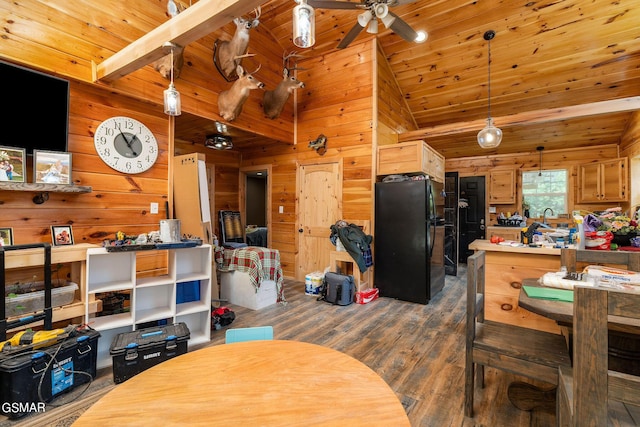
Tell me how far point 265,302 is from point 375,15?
345cm

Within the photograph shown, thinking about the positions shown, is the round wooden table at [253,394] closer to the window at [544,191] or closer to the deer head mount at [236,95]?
the deer head mount at [236,95]

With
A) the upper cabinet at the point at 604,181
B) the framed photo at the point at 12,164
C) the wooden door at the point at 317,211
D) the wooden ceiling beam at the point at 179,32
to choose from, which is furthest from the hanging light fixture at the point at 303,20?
the upper cabinet at the point at 604,181

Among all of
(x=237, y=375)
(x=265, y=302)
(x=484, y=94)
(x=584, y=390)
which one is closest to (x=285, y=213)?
(x=265, y=302)

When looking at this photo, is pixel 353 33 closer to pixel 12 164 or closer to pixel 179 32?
pixel 179 32

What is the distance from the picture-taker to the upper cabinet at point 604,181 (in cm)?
481

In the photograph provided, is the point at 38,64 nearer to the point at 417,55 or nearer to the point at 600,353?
the point at 600,353

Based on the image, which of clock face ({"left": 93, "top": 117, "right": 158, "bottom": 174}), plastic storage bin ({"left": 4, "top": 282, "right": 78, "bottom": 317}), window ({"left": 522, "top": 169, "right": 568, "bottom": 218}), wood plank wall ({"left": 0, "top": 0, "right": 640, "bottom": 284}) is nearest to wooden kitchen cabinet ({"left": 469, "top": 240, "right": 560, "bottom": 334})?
wood plank wall ({"left": 0, "top": 0, "right": 640, "bottom": 284})

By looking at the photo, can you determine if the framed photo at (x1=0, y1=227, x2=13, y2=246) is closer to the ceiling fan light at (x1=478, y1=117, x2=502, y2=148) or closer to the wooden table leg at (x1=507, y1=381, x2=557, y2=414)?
the wooden table leg at (x1=507, y1=381, x2=557, y2=414)

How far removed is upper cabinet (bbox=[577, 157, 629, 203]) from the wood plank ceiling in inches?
22.5

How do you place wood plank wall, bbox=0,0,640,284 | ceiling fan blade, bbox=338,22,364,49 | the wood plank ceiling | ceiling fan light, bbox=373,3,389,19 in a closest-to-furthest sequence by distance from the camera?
1. wood plank wall, bbox=0,0,640,284
2. ceiling fan light, bbox=373,3,389,19
3. ceiling fan blade, bbox=338,22,364,49
4. the wood plank ceiling

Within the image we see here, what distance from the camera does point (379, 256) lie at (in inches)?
168

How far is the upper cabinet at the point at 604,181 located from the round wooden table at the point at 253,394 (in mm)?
6268

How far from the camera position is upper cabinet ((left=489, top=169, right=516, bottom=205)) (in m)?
6.24

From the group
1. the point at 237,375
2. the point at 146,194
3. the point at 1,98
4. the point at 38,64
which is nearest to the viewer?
the point at 237,375
